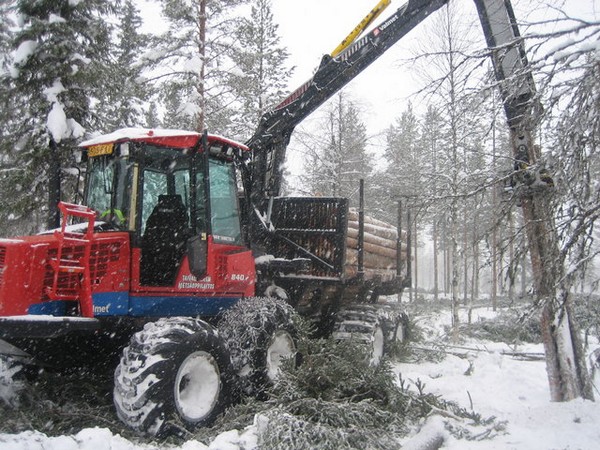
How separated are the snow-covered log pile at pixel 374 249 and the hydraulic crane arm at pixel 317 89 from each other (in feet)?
5.88

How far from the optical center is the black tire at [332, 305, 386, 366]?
344 inches

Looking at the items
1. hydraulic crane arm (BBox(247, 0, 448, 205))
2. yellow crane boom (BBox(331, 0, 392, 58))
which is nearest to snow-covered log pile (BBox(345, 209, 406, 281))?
hydraulic crane arm (BBox(247, 0, 448, 205))

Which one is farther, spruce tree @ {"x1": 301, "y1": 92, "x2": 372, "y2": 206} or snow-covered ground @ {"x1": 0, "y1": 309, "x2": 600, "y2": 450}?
spruce tree @ {"x1": 301, "y1": 92, "x2": 372, "y2": 206}

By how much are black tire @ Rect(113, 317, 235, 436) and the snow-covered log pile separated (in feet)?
12.6

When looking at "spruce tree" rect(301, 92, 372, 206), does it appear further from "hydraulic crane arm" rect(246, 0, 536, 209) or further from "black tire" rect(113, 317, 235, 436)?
"black tire" rect(113, 317, 235, 436)

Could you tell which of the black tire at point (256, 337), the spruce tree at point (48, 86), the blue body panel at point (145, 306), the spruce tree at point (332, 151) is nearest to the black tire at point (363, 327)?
the black tire at point (256, 337)

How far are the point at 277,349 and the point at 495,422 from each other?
268cm

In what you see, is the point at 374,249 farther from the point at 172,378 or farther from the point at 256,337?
the point at 172,378

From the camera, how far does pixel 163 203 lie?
552 cm

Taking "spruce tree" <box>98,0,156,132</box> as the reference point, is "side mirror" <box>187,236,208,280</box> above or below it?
below

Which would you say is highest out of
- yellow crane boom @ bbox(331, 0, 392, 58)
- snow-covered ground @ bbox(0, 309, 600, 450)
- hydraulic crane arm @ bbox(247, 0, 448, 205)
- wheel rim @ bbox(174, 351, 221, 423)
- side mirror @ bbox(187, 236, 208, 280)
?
yellow crane boom @ bbox(331, 0, 392, 58)

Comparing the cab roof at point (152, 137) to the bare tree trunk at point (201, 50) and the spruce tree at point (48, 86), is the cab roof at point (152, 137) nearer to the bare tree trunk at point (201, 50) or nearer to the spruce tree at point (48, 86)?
the spruce tree at point (48, 86)

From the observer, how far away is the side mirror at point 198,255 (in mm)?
5402

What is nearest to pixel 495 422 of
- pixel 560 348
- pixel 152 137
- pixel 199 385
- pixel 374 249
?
pixel 560 348
